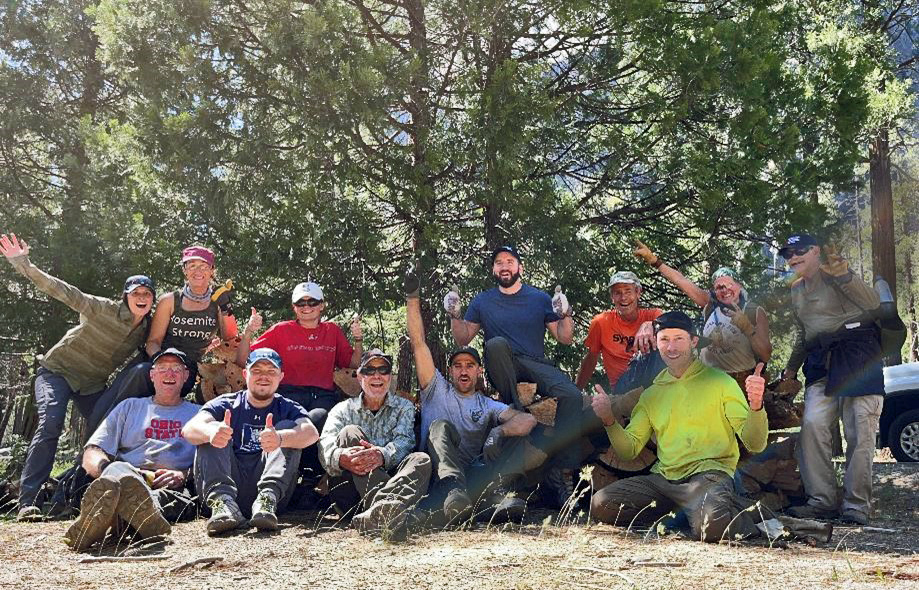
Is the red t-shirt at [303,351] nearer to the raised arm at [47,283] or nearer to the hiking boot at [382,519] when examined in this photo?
the raised arm at [47,283]

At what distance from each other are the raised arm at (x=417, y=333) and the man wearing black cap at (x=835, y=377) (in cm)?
289

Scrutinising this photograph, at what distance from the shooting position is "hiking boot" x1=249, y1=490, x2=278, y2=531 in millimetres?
5500

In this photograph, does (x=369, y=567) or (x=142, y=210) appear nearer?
(x=369, y=567)

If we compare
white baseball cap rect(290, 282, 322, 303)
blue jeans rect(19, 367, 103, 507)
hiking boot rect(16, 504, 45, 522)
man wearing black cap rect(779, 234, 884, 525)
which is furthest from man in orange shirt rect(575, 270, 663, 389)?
hiking boot rect(16, 504, 45, 522)

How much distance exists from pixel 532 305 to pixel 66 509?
387 cm

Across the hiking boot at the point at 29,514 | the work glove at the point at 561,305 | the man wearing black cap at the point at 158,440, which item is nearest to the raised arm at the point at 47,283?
the man wearing black cap at the point at 158,440

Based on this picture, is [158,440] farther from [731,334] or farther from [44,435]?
[731,334]

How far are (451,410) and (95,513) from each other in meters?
2.66

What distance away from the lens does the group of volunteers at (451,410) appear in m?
5.73

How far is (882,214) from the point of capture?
13570 millimetres

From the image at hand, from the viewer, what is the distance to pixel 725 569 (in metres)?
4.33

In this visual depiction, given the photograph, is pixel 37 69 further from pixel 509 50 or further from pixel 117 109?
pixel 509 50

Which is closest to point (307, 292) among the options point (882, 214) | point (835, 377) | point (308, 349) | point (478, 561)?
point (308, 349)

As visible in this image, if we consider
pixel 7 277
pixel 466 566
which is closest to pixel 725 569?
pixel 466 566
